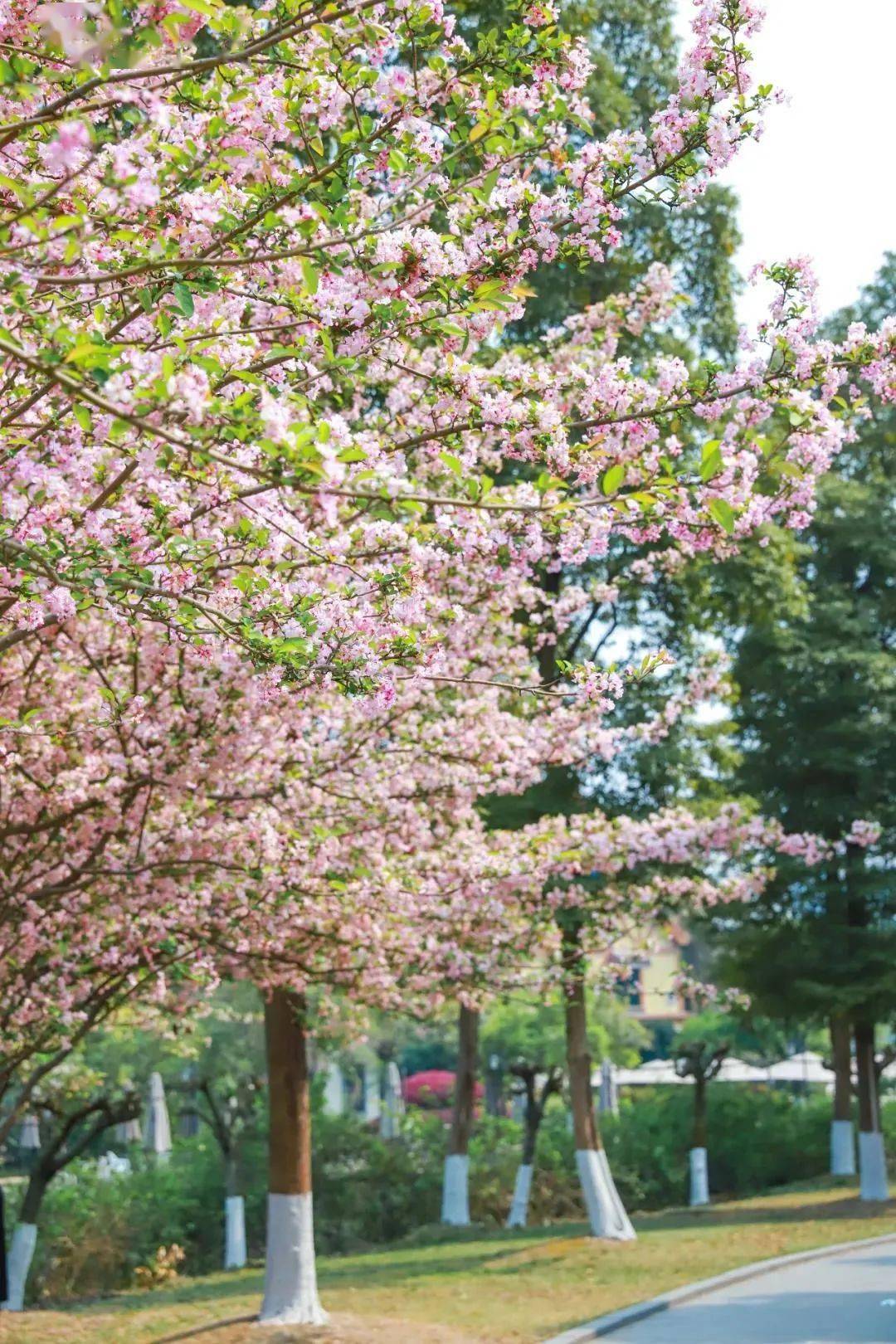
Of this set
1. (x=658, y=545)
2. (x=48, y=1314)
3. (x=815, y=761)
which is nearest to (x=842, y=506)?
(x=815, y=761)

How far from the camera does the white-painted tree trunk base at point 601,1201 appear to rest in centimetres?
2125

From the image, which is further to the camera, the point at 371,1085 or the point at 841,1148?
the point at 371,1085

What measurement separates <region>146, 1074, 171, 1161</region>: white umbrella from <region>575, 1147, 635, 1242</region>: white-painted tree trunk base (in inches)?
530

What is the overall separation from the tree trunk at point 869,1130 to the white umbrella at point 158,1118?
1455 cm

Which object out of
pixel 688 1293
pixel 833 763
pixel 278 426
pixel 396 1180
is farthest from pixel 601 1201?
pixel 278 426

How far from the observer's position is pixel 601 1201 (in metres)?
21.4

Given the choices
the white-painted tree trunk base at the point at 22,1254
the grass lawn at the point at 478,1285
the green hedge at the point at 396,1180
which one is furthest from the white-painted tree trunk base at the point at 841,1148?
the white-painted tree trunk base at the point at 22,1254

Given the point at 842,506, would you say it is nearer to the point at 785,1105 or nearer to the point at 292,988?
the point at 785,1105

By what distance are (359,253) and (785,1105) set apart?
2953 cm

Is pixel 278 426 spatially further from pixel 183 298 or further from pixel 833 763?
pixel 833 763

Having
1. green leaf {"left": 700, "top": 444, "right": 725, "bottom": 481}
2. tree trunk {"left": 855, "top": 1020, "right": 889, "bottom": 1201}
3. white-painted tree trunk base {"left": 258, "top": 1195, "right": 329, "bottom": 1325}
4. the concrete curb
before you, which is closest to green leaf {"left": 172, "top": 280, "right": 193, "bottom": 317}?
green leaf {"left": 700, "top": 444, "right": 725, "bottom": 481}

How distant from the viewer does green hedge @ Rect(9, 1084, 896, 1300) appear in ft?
75.3

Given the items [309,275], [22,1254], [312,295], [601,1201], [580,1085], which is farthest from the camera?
[580,1085]

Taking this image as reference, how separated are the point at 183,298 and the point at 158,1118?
3146 cm
